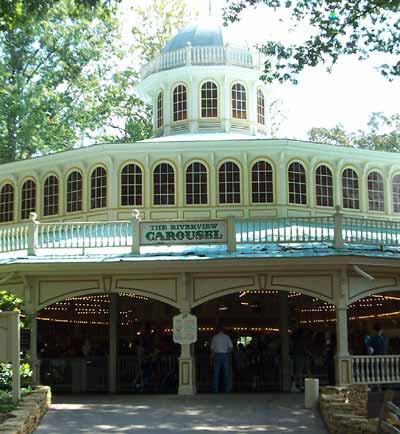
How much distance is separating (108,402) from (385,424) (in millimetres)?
9332

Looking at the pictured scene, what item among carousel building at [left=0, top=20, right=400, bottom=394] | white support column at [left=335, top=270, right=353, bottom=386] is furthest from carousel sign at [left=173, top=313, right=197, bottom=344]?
white support column at [left=335, top=270, right=353, bottom=386]

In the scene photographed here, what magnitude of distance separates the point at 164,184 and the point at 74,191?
290cm

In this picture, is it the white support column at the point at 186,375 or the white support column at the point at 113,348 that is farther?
the white support column at the point at 113,348

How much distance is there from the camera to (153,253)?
2123cm

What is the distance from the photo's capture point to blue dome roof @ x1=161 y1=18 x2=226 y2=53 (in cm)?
3031

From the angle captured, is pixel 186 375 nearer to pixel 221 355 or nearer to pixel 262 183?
pixel 221 355

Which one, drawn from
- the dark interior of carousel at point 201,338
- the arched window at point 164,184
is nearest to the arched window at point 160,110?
the arched window at point 164,184

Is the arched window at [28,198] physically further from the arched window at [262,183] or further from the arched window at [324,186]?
the arched window at [324,186]

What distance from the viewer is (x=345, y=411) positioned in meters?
15.5

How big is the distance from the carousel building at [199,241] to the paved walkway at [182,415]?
5.77 feet

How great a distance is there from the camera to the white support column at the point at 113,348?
2347 cm

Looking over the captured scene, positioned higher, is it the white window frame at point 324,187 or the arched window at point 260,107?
the arched window at point 260,107

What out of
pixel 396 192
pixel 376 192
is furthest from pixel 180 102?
pixel 396 192

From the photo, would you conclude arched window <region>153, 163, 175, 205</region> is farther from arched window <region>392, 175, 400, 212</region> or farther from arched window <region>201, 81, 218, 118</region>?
arched window <region>392, 175, 400, 212</region>
